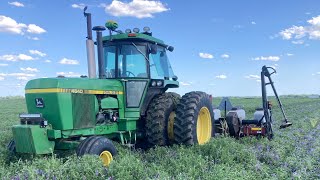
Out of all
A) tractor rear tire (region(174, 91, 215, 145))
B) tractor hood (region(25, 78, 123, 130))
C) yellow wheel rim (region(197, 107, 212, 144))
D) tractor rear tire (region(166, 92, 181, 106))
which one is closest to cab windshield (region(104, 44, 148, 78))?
tractor hood (region(25, 78, 123, 130))

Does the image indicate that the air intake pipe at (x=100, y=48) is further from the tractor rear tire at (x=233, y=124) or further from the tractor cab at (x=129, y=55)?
the tractor rear tire at (x=233, y=124)

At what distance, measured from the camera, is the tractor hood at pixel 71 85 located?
6957mm

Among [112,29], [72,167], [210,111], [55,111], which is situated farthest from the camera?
[210,111]

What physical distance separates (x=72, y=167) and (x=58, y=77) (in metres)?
2.46

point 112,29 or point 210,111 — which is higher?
point 112,29

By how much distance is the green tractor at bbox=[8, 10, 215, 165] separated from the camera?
6883 mm

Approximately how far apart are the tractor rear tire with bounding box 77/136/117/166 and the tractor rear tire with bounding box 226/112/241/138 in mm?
4353

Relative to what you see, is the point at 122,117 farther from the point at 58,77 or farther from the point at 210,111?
the point at 210,111

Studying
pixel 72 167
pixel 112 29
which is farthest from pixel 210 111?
pixel 72 167

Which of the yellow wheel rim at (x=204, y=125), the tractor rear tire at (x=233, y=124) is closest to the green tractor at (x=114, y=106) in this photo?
the yellow wheel rim at (x=204, y=125)

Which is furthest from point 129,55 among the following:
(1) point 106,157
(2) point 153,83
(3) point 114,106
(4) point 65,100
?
(1) point 106,157

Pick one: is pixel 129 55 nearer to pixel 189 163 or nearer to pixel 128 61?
pixel 128 61

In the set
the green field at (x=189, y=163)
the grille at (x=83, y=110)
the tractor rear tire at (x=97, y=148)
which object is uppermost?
the grille at (x=83, y=110)

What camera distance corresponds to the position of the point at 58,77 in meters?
7.34
